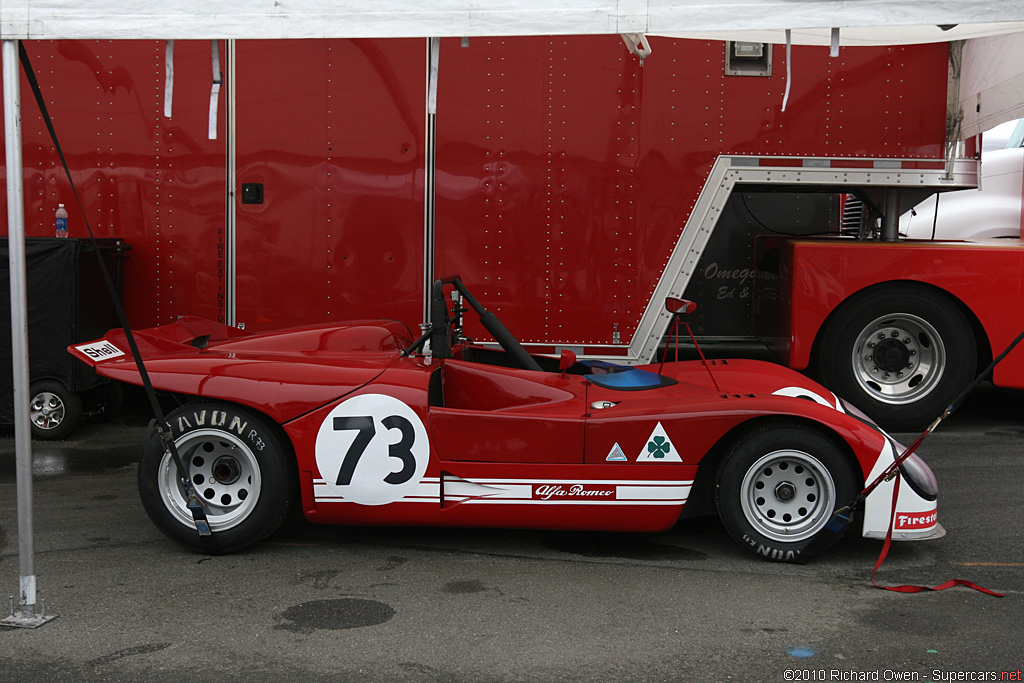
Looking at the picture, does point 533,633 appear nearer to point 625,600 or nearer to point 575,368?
point 625,600

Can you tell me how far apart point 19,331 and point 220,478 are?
1.15 m

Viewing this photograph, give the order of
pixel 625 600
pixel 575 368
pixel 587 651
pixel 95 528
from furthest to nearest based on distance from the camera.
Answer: pixel 575 368 → pixel 95 528 → pixel 625 600 → pixel 587 651

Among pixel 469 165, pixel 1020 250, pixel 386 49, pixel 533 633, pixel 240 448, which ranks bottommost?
pixel 533 633

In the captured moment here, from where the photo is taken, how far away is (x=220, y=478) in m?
4.33

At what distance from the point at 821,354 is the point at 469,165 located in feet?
9.84

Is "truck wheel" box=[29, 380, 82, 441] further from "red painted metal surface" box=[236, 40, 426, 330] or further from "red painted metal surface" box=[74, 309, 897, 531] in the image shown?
"red painted metal surface" box=[74, 309, 897, 531]

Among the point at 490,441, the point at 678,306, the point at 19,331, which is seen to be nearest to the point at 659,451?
the point at 490,441

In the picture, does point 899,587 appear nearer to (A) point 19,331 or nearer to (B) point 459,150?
(A) point 19,331

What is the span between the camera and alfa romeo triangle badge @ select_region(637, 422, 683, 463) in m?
4.14

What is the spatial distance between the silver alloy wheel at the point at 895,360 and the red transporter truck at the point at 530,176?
17 millimetres

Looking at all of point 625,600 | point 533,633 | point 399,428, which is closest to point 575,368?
point 399,428

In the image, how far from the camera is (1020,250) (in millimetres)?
6953

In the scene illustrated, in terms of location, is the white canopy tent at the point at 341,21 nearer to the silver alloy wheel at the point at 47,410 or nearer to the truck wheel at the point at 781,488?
the truck wheel at the point at 781,488

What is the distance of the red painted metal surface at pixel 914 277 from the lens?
22.9ft
